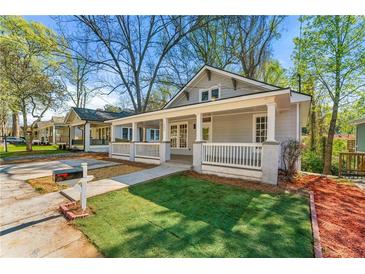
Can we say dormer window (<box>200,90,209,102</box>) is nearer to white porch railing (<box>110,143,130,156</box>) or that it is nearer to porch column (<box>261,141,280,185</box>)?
white porch railing (<box>110,143,130,156</box>)

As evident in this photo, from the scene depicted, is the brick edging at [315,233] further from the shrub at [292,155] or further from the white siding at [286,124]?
the white siding at [286,124]

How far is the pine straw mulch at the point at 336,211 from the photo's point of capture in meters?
2.75

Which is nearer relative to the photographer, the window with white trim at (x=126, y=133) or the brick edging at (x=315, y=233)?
the brick edging at (x=315, y=233)

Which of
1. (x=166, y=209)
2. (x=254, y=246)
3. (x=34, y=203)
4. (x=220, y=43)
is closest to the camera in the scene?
(x=254, y=246)

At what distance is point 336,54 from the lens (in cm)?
1047

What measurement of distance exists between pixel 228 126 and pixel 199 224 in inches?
287

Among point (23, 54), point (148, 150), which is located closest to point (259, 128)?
point (148, 150)

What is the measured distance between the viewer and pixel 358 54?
1023 cm

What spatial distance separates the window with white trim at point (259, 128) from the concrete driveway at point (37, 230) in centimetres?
802

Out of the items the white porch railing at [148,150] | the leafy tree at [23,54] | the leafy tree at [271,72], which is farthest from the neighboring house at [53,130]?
the leafy tree at [271,72]

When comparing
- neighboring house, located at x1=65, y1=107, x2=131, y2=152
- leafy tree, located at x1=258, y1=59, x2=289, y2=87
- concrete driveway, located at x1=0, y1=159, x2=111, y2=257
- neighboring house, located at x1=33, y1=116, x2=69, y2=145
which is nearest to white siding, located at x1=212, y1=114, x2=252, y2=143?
concrete driveway, located at x1=0, y1=159, x2=111, y2=257

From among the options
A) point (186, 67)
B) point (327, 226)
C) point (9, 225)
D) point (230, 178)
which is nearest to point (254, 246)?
point (327, 226)

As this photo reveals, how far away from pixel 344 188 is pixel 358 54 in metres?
8.85

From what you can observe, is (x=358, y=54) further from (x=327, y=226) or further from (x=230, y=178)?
(x=327, y=226)
